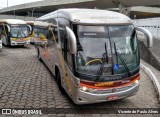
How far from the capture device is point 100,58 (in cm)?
657

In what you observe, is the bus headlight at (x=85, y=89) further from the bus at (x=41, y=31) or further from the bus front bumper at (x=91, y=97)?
the bus at (x=41, y=31)

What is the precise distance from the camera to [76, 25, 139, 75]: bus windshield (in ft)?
21.3

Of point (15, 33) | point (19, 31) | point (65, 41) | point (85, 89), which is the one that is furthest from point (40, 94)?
point (19, 31)

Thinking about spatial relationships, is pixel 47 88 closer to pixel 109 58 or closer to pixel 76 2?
pixel 109 58

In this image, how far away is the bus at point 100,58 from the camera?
21.2 feet

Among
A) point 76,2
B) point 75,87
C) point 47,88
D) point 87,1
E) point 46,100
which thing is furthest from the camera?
point 76,2

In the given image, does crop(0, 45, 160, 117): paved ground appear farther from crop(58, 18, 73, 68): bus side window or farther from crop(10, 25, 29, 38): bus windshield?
crop(10, 25, 29, 38): bus windshield

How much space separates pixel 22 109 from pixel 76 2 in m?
48.7

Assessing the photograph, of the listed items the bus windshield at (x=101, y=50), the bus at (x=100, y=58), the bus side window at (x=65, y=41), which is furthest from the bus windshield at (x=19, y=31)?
the bus windshield at (x=101, y=50)

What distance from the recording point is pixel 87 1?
49.2 meters

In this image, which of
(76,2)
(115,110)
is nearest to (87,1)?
(76,2)

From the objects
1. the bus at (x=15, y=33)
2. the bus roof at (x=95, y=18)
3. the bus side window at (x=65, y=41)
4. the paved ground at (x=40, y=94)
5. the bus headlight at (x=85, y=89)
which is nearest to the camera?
the bus headlight at (x=85, y=89)

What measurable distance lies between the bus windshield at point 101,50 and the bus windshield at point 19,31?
18045mm

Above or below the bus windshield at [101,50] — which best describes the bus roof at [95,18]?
above
